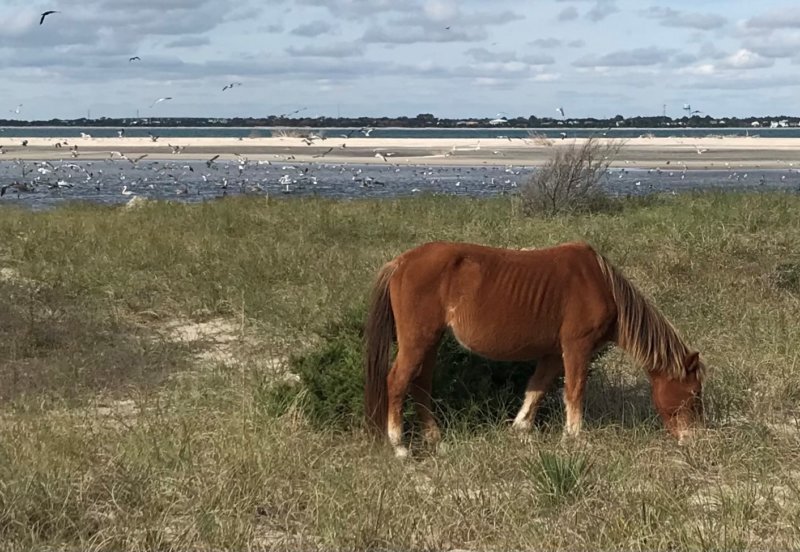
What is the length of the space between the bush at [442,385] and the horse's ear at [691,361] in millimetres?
1191

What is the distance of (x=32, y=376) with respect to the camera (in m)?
8.29

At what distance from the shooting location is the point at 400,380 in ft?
20.3

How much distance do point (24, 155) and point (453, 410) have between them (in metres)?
50.6

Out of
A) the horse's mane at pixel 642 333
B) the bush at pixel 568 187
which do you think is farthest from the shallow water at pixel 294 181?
the horse's mane at pixel 642 333

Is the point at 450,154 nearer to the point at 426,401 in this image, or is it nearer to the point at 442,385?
the point at 442,385

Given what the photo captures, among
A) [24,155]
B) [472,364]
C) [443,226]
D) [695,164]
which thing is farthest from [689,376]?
[24,155]

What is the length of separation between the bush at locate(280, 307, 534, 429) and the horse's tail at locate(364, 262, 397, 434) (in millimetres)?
331

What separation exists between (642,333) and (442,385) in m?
1.33

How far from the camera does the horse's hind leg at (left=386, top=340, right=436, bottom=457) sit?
616 cm

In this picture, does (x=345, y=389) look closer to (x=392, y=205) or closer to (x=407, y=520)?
(x=407, y=520)

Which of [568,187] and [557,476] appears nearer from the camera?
[557,476]

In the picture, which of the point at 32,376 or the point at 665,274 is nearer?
the point at 32,376

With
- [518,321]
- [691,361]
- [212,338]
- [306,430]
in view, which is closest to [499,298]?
[518,321]

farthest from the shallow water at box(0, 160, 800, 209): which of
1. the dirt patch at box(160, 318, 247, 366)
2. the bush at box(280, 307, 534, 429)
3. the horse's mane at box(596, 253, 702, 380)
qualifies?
the horse's mane at box(596, 253, 702, 380)
